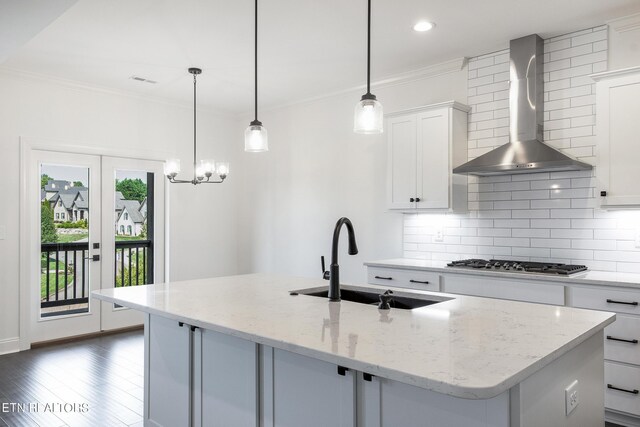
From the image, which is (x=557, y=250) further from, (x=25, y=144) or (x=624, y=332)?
(x=25, y=144)

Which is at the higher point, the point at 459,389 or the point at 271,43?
the point at 271,43

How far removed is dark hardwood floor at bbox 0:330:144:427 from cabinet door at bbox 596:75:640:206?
3.53 m

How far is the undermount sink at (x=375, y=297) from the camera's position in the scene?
2.45 m

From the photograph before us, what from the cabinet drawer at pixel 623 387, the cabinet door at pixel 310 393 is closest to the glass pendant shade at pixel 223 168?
the cabinet door at pixel 310 393

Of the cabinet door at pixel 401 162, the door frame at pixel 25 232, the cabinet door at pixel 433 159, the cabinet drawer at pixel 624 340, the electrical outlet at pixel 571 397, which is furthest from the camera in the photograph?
the door frame at pixel 25 232

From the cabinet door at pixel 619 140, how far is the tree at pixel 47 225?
16.6 feet

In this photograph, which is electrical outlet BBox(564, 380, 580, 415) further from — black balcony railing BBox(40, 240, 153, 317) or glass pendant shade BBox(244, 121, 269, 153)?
black balcony railing BBox(40, 240, 153, 317)

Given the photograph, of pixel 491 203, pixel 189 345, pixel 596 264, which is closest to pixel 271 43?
pixel 491 203

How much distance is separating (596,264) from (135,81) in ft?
15.4

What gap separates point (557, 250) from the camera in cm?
376

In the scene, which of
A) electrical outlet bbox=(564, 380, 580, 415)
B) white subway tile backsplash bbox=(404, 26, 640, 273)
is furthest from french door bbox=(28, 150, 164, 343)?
electrical outlet bbox=(564, 380, 580, 415)

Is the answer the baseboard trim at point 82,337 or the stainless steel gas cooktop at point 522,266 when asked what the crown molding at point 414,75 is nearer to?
the stainless steel gas cooktop at point 522,266

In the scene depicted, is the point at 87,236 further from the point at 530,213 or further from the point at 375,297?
the point at 530,213

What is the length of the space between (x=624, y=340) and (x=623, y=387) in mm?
A: 305
